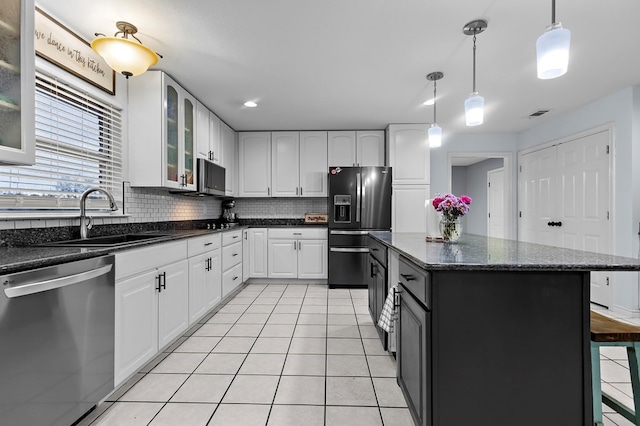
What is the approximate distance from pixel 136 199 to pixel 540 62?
10.5ft

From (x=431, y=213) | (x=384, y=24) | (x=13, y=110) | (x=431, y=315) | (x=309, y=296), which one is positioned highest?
(x=384, y=24)

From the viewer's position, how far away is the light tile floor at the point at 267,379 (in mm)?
1626

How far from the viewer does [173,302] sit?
238 centimetres

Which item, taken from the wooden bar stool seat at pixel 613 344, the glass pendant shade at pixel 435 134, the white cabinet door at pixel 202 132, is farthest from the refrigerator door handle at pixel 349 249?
the wooden bar stool seat at pixel 613 344

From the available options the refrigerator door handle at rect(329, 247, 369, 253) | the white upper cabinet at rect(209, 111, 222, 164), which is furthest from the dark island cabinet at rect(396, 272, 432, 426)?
the white upper cabinet at rect(209, 111, 222, 164)

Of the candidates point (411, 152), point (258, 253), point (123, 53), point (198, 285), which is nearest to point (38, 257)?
point (123, 53)

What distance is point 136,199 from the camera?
2885mm

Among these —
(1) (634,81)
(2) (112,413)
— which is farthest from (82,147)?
(1) (634,81)

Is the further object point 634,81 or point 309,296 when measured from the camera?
point 309,296

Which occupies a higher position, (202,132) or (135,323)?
(202,132)

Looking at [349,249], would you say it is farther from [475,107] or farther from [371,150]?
[475,107]

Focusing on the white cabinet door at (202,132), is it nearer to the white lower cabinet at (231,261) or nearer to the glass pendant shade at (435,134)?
the white lower cabinet at (231,261)

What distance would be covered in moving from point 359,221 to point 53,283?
3.56 metres

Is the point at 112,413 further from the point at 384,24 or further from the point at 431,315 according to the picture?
the point at 384,24
